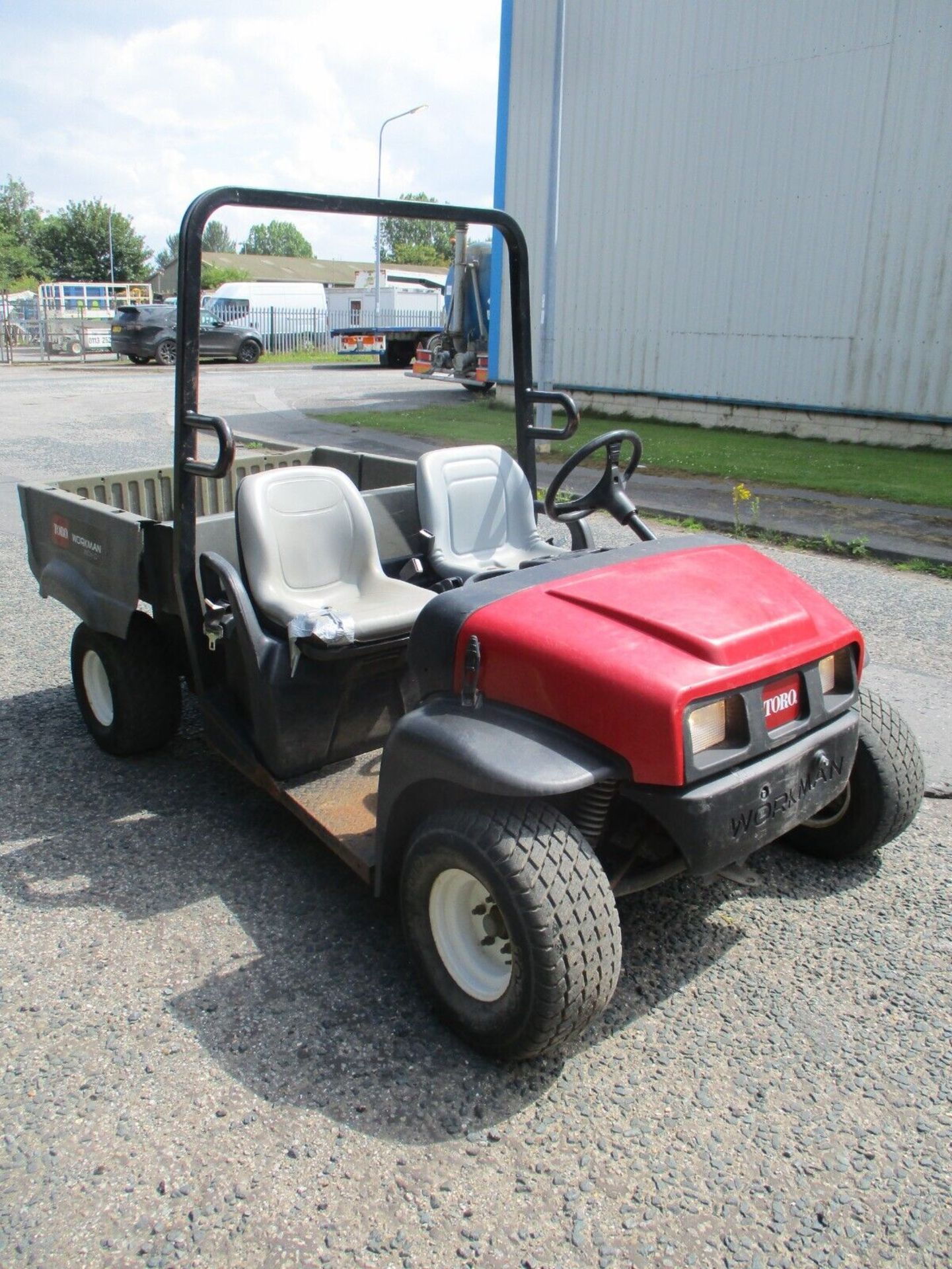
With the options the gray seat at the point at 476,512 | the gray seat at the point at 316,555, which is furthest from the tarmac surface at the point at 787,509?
the gray seat at the point at 316,555

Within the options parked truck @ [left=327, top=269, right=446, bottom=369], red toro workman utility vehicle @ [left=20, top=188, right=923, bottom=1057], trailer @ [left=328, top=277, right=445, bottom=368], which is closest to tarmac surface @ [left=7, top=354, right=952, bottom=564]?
red toro workman utility vehicle @ [left=20, top=188, right=923, bottom=1057]

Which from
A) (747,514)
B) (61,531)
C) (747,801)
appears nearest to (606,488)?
(747,801)

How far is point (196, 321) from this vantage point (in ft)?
10.3

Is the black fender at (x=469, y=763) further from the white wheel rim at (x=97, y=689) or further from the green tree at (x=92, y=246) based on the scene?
the green tree at (x=92, y=246)

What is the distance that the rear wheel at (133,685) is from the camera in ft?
12.7

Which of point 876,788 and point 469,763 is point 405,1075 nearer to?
point 469,763

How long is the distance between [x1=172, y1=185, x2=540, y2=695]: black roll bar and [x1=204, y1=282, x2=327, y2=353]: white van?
32601mm

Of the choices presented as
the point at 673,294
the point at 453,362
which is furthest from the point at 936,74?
the point at 453,362

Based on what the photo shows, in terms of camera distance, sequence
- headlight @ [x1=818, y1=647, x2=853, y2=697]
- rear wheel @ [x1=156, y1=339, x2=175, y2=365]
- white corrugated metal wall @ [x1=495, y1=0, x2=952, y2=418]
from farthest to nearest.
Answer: rear wheel @ [x1=156, y1=339, x2=175, y2=365] < white corrugated metal wall @ [x1=495, y1=0, x2=952, y2=418] < headlight @ [x1=818, y1=647, x2=853, y2=697]

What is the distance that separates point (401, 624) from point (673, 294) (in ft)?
42.7

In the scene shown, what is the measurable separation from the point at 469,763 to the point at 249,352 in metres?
29.4

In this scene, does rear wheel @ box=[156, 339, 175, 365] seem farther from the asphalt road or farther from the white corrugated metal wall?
the asphalt road

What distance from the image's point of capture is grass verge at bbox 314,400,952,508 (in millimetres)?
10297

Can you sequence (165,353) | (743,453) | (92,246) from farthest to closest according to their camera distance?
(92,246) < (165,353) < (743,453)
